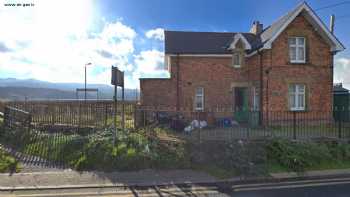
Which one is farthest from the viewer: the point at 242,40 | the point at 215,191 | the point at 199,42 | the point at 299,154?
the point at 199,42

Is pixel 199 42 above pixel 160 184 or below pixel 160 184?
above

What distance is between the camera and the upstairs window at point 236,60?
2016 centimetres

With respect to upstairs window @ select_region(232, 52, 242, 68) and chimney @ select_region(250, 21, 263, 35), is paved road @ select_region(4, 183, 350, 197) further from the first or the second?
chimney @ select_region(250, 21, 263, 35)

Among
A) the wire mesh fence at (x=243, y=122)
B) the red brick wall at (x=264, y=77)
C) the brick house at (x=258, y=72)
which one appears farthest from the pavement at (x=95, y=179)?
the red brick wall at (x=264, y=77)

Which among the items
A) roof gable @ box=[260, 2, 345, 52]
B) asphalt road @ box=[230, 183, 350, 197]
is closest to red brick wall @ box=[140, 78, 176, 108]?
roof gable @ box=[260, 2, 345, 52]

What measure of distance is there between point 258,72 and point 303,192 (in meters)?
12.3

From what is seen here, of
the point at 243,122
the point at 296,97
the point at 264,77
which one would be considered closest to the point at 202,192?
the point at 243,122

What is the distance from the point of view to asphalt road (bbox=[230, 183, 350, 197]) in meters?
6.59

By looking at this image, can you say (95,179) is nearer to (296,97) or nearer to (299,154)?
(299,154)

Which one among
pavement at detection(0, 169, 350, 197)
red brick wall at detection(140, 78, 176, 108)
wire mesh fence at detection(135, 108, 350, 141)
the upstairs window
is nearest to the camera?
pavement at detection(0, 169, 350, 197)

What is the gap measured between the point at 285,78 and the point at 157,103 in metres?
8.29

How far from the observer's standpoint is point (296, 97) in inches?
725

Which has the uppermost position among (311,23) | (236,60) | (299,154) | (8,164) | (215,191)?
(311,23)

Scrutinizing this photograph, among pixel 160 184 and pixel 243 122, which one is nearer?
pixel 160 184
